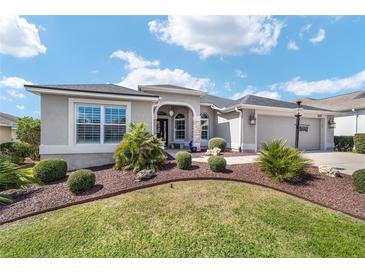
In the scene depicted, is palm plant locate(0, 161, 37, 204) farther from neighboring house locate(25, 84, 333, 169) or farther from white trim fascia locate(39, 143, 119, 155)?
neighboring house locate(25, 84, 333, 169)

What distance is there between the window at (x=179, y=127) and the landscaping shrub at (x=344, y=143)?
1383 cm

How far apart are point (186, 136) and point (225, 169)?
339 inches

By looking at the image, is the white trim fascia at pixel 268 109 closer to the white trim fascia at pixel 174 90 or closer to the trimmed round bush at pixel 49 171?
the white trim fascia at pixel 174 90

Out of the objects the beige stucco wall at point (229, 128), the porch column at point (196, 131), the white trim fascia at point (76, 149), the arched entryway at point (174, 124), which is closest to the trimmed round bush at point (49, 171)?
the white trim fascia at point (76, 149)

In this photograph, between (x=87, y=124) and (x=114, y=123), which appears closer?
(x=87, y=124)

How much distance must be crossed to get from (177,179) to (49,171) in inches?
190

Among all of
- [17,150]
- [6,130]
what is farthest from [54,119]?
[6,130]

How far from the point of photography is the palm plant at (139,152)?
7.19 m

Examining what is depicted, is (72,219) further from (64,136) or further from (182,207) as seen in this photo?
(64,136)

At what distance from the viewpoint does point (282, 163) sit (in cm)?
654

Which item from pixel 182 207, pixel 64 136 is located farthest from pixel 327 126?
pixel 64 136

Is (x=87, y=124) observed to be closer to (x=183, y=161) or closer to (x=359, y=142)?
(x=183, y=161)

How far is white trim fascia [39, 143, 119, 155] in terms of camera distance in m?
8.52
